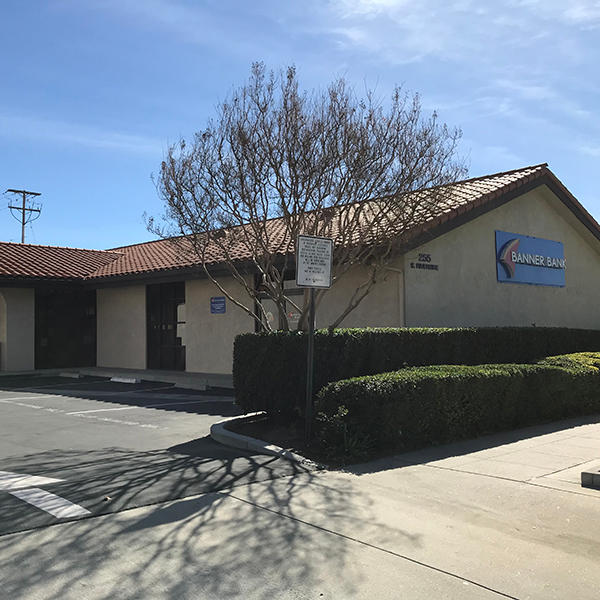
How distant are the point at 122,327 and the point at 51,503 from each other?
17.1 meters

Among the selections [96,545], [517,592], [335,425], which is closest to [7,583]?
[96,545]

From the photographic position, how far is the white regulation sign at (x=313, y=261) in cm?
824

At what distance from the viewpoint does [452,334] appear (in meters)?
12.0

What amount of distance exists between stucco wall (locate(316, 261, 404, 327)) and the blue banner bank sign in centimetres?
402

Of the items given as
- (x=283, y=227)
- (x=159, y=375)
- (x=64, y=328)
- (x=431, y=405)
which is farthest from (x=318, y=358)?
(x=64, y=328)

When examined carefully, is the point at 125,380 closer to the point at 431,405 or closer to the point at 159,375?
the point at 159,375

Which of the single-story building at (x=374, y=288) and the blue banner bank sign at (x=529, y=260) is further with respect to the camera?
the blue banner bank sign at (x=529, y=260)

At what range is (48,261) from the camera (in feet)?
77.6

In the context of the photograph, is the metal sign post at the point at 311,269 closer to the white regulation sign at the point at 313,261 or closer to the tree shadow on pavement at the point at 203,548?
the white regulation sign at the point at 313,261

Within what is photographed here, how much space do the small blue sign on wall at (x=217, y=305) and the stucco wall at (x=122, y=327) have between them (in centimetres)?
384

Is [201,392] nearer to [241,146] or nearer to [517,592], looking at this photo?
[241,146]

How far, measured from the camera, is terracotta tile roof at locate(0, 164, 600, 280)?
13.4 m

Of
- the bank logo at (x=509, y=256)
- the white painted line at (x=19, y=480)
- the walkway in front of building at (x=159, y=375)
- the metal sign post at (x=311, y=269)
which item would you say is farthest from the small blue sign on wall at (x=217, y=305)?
the white painted line at (x=19, y=480)

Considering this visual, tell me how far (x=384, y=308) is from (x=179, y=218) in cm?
515
